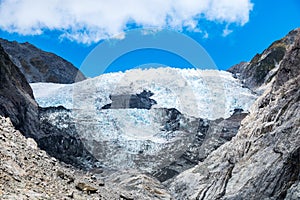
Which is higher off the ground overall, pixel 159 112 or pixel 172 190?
pixel 159 112

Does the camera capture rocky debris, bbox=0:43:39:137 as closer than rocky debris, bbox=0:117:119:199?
No

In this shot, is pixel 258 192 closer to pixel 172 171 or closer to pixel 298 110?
pixel 298 110

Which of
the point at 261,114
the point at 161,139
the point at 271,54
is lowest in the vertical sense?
the point at 261,114

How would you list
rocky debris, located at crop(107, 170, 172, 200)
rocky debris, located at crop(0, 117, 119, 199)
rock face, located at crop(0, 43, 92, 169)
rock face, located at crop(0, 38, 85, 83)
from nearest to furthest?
rocky debris, located at crop(0, 117, 119, 199) → rocky debris, located at crop(107, 170, 172, 200) → rock face, located at crop(0, 43, 92, 169) → rock face, located at crop(0, 38, 85, 83)

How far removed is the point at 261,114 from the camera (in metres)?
29.1

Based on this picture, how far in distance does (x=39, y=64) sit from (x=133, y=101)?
127 feet

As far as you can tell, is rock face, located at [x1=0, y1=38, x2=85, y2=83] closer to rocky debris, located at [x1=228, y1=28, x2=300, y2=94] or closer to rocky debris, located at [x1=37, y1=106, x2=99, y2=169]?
rocky debris, located at [x1=228, y1=28, x2=300, y2=94]

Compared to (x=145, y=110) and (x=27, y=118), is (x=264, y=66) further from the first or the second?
(x=27, y=118)

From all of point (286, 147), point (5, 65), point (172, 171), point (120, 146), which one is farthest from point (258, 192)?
point (5, 65)

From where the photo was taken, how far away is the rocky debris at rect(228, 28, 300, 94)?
269ft

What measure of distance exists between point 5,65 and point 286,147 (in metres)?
30.9

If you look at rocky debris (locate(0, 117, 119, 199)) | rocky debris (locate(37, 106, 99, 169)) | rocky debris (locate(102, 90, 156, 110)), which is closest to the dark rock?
rocky debris (locate(0, 117, 119, 199))

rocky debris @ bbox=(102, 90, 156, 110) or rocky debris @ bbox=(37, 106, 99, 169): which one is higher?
rocky debris @ bbox=(102, 90, 156, 110)

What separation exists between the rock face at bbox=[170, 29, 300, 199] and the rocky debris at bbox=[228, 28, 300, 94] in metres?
46.3
